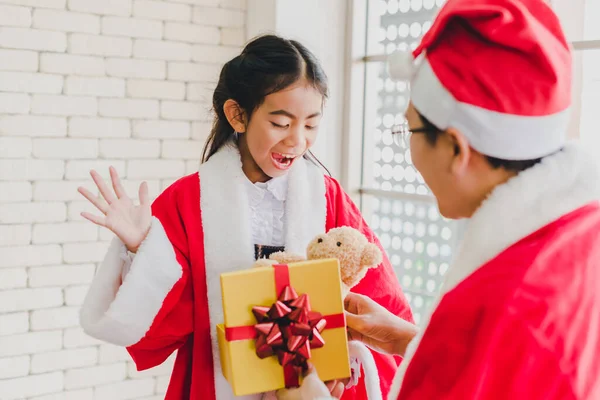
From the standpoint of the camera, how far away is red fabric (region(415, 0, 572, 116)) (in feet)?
3.13

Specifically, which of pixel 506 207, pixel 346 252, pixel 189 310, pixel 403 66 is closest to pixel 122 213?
pixel 189 310

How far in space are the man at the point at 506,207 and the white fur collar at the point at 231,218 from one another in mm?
730

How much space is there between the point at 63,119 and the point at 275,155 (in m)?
1.29

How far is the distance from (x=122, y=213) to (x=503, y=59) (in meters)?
0.98

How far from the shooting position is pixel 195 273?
173 centimetres

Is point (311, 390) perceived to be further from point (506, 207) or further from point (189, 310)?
point (506, 207)

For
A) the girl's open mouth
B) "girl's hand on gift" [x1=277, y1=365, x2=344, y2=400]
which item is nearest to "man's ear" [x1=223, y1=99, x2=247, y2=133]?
the girl's open mouth

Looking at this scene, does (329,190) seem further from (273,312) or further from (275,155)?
(273,312)

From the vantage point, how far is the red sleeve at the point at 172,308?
5.49 feet

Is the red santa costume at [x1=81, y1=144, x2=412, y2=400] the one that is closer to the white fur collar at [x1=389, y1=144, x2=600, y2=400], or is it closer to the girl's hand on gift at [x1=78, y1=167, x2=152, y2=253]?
the girl's hand on gift at [x1=78, y1=167, x2=152, y2=253]

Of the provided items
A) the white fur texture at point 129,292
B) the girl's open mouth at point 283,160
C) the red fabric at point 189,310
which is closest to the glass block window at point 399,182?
the red fabric at point 189,310

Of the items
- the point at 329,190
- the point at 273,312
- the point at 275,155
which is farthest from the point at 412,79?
the point at 329,190

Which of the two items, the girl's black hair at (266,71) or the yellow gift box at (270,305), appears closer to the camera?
the yellow gift box at (270,305)

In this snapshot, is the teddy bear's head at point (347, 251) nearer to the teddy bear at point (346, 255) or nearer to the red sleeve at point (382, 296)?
the teddy bear at point (346, 255)
